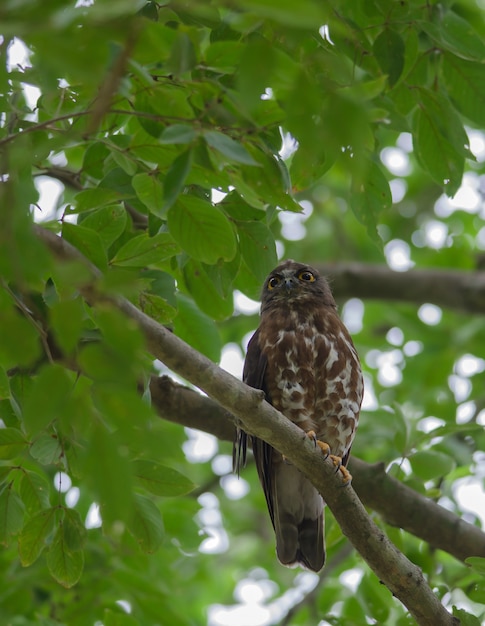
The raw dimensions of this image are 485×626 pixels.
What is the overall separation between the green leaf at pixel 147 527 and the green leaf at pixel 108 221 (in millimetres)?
1210

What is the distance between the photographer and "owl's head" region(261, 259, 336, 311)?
5.87 metres

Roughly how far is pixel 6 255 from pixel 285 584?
24.5ft

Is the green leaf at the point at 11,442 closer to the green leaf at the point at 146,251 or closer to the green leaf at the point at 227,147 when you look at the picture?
the green leaf at the point at 146,251

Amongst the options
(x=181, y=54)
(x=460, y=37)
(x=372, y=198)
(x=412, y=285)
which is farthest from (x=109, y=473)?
(x=412, y=285)

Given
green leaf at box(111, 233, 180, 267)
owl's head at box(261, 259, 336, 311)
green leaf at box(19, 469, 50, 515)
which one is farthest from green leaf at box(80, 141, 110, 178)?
owl's head at box(261, 259, 336, 311)

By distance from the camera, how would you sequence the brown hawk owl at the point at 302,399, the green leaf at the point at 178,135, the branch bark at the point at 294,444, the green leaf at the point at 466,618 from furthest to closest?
the brown hawk owl at the point at 302,399 → the green leaf at the point at 466,618 → the branch bark at the point at 294,444 → the green leaf at the point at 178,135

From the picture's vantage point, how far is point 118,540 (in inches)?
194

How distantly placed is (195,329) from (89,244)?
136 centimetres

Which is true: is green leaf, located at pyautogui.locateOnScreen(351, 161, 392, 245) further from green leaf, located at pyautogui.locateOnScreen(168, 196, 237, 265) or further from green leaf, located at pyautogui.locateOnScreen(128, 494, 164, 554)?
green leaf, located at pyautogui.locateOnScreen(128, 494, 164, 554)

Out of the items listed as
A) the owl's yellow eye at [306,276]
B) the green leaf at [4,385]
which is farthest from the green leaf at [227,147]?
the owl's yellow eye at [306,276]

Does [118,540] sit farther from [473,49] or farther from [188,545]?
[473,49]

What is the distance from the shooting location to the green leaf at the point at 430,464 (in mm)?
4812

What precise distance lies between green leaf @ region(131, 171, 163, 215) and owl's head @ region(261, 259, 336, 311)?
9.00ft

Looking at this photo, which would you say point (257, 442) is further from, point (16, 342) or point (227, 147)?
point (16, 342)
